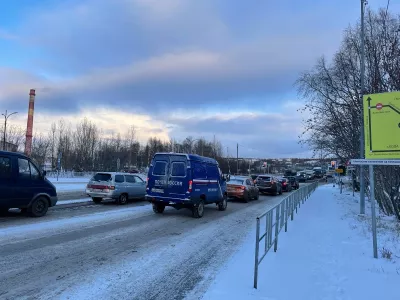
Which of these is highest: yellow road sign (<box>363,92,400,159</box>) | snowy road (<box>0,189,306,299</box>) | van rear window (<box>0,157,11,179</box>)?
yellow road sign (<box>363,92,400,159</box>)

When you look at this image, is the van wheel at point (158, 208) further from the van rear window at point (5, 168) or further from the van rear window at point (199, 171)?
the van rear window at point (5, 168)

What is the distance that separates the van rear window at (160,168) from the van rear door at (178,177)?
266 mm

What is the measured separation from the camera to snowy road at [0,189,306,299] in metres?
5.24

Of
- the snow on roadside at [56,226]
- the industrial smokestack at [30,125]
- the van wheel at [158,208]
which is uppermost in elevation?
the industrial smokestack at [30,125]

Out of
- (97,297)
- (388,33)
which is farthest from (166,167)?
(388,33)

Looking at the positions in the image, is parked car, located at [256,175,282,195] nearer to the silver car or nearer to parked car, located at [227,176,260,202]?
parked car, located at [227,176,260,202]

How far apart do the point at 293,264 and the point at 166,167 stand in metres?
7.80

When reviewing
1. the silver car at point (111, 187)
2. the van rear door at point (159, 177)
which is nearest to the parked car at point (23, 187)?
the van rear door at point (159, 177)

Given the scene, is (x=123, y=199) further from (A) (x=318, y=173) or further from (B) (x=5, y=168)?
(A) (x=318, y=173)

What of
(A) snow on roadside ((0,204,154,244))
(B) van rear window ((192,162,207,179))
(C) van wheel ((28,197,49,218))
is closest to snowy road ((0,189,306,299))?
(A) snow on roadside ((0,204,154,244))

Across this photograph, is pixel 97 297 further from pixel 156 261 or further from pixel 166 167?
pixel 166 167

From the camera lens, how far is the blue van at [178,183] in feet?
43.3

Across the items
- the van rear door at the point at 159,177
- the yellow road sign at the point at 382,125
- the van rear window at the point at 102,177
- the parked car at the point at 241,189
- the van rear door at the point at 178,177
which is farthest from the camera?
the parked car at the point at 241,189

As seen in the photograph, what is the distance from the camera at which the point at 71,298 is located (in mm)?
4801
